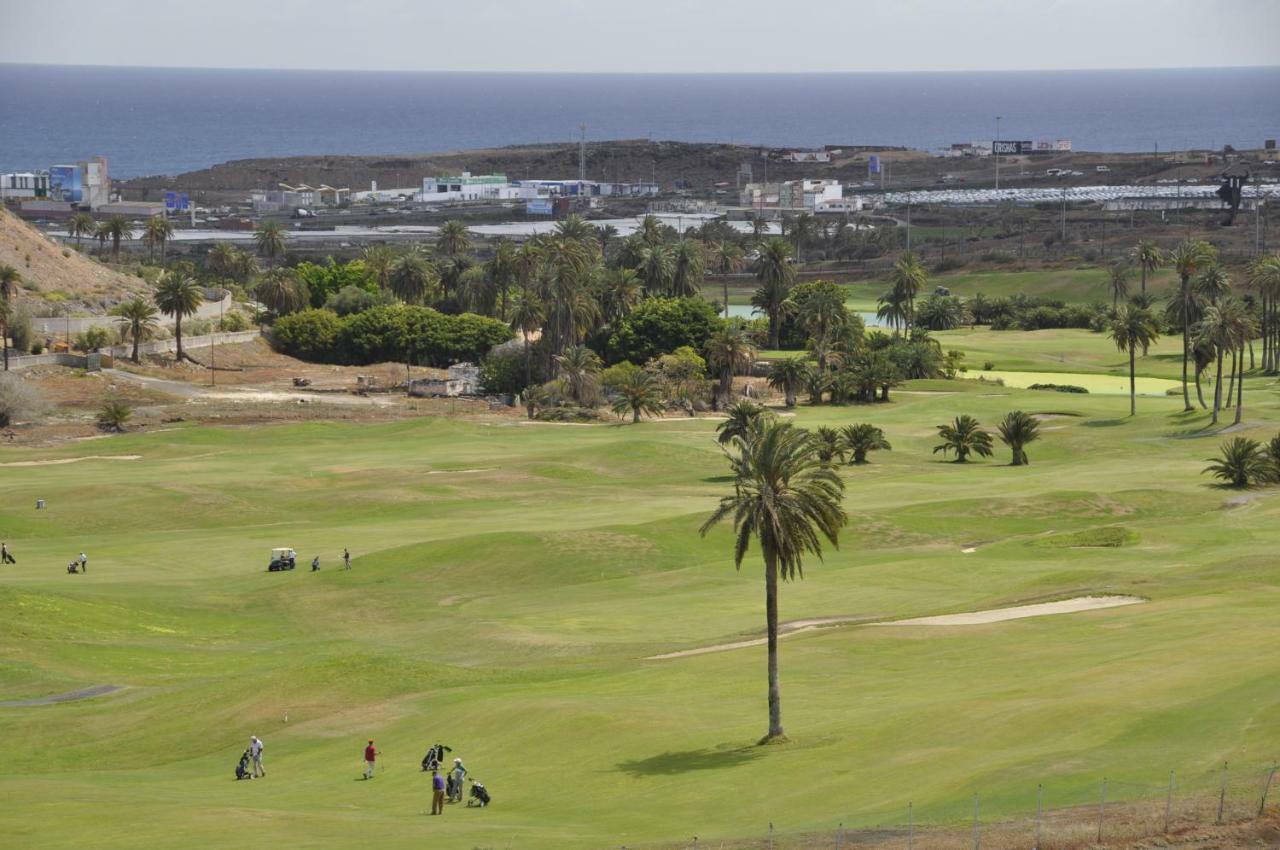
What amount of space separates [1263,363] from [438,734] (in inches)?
4608

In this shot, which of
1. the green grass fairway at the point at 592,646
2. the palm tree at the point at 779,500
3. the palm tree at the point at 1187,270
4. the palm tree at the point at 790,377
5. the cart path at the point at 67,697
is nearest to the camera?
the green grass fairway at the point at 592,646

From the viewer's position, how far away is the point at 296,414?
137 meters

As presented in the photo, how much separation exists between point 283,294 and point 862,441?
9312 cm

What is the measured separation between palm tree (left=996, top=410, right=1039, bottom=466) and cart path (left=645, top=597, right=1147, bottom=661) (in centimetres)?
4499

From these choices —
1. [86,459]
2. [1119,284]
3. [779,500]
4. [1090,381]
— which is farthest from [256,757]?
[1119,284]

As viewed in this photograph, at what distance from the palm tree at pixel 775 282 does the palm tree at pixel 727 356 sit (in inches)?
1097

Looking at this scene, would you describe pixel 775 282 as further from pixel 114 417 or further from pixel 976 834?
pixel 976 834

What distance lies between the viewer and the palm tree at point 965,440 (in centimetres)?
11062

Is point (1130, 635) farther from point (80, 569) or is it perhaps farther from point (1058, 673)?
point (80, 569)

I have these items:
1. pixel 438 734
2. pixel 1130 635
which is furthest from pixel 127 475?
pixel 1130 635

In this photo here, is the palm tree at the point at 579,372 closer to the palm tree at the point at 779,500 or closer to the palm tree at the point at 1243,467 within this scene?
the palm tree at the point at 1243,467

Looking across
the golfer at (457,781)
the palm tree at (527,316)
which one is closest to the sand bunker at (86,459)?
the palm tree at (527,316)

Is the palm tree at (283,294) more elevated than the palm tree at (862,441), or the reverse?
the palm tree at (283,294)

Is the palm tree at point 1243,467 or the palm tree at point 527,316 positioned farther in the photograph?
the palm tree at point 527,316
